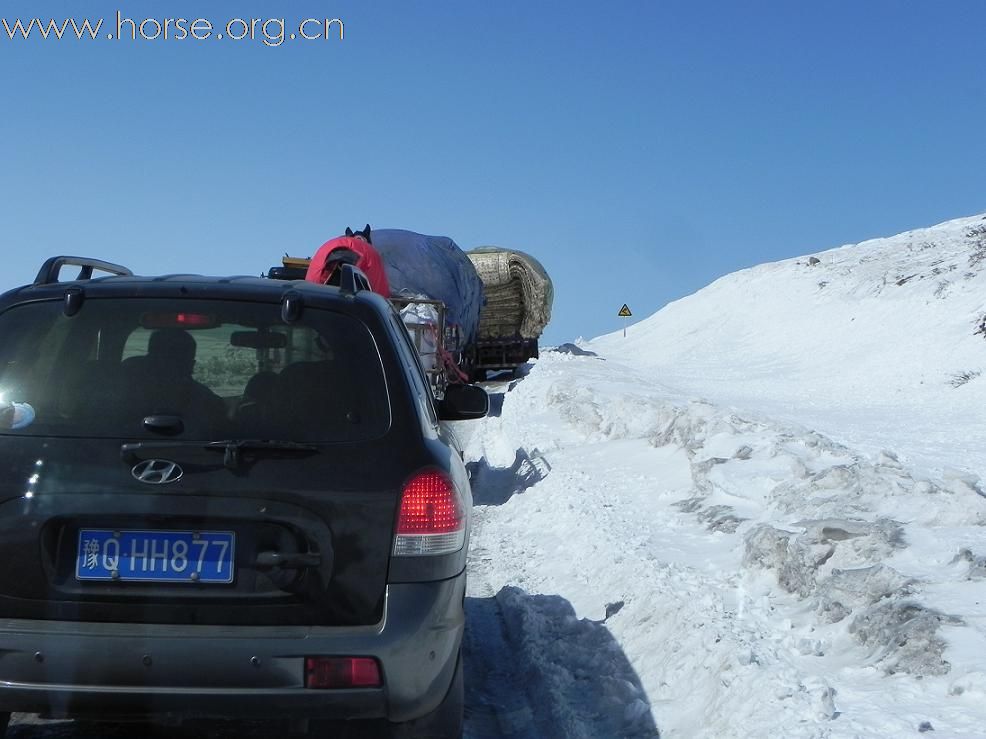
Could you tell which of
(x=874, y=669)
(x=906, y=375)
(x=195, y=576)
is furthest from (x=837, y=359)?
(x=195, y=576)

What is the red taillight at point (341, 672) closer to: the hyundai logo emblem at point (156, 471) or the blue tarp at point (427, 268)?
the hyundai logo emblem at point (156, 471)

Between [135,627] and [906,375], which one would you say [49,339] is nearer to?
[135,627]

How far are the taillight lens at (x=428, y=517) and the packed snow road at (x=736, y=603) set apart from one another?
4.78 ft

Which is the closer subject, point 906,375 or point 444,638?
point 444,638

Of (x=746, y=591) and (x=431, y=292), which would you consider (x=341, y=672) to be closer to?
(x=746, y=591)

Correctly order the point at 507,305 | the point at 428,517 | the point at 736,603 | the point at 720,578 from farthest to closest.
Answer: the point at 507,305, the point at 720,578, the point at 736,603, the point at 428,517

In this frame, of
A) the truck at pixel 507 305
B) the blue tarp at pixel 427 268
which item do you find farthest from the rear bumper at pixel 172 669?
the truck at pixel 507 305

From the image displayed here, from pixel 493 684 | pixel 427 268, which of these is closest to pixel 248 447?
A: pixel 493 684

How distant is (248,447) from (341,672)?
0.72 m

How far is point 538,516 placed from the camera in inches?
388

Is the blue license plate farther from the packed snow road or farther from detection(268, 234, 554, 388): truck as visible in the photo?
detection(268, 234, 554, 388): truck

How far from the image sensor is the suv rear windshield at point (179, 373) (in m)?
3.58

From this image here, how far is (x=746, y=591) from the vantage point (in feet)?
A: 19.8

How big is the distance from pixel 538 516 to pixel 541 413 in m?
6.84
